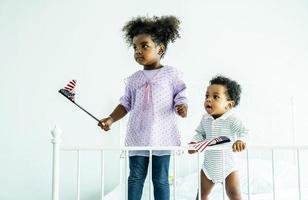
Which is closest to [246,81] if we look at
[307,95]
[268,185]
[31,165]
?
[307,95]

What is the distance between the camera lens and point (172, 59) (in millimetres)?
2492

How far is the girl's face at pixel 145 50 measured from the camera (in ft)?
4.81

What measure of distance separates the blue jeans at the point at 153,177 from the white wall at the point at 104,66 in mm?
1032

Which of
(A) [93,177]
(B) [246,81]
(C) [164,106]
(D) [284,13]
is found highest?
(D) [284,13]

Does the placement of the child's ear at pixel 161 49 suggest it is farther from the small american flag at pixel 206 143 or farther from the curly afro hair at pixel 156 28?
the small american flag at pixel 206 143

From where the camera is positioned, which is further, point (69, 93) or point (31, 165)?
point (31, 165)

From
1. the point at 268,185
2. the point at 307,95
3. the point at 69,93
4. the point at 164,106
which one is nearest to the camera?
the point at 69,93

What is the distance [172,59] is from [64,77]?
26.5 inches

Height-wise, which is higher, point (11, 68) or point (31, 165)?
point (11, 68)

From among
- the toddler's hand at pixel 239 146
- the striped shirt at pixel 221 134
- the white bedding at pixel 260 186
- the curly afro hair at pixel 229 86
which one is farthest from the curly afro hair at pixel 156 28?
the white bedding at pixel 260 186

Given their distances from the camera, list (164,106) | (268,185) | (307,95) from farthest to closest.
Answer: (307,95) < (268,185) < (164,106)

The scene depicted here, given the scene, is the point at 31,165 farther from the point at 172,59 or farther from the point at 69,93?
the point at 69,93

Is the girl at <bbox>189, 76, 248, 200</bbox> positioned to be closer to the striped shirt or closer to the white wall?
the striped shirt

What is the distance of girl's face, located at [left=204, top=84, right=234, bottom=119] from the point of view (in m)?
1.50
